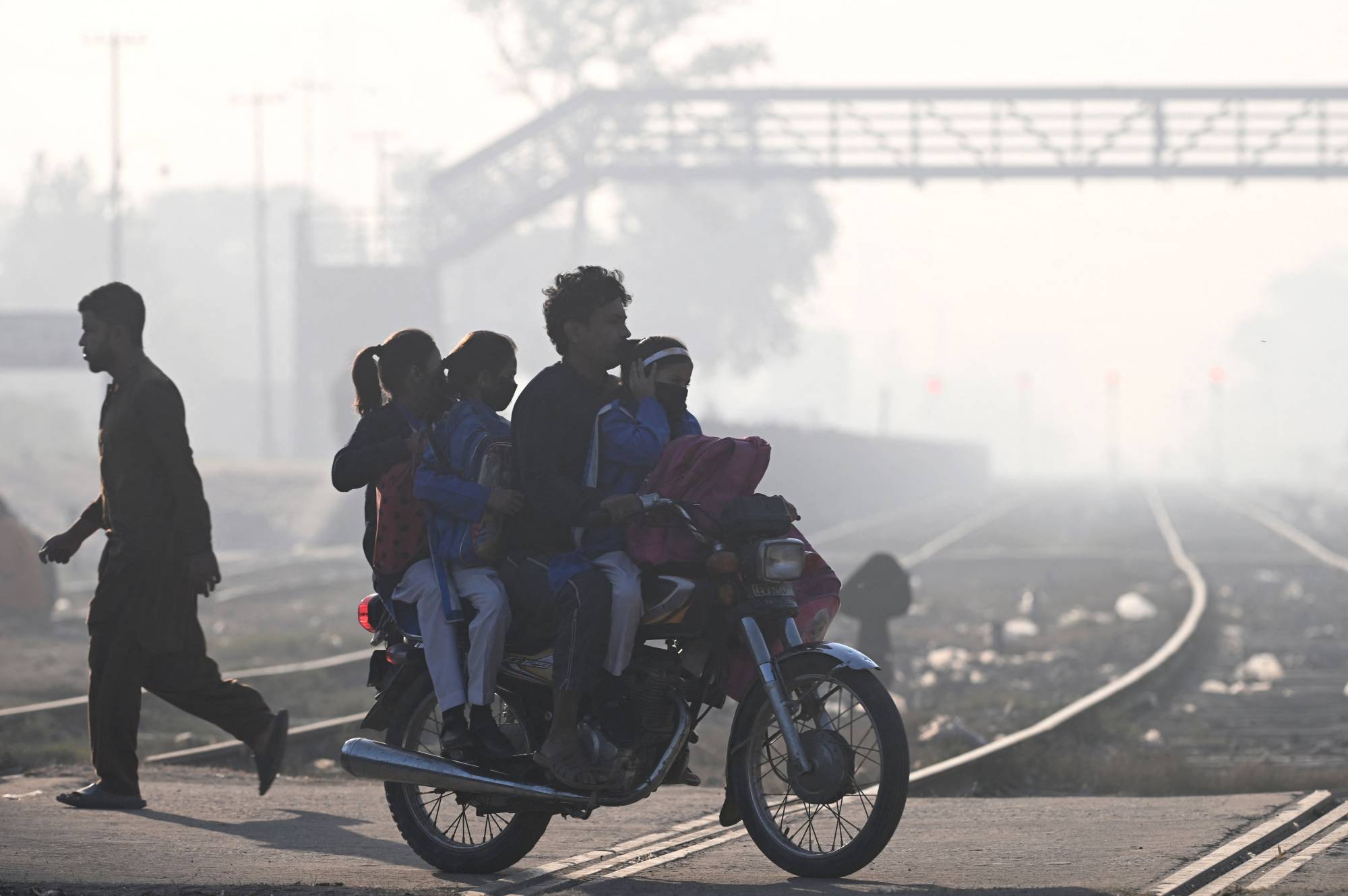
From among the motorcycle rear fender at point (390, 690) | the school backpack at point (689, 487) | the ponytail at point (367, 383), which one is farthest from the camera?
the ponytail at point (367, 383)

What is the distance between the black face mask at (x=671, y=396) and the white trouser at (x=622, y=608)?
52 centimetres

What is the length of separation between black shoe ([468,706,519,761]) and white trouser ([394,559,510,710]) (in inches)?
2.7

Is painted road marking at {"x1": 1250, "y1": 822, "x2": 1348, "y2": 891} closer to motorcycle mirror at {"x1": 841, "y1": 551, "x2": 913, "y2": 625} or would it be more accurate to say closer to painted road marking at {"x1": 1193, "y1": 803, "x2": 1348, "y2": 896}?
painted road marking at {"x1": 1193, "y1": 803, "x2": 1348, "y2": 896}

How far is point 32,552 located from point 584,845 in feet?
41.2

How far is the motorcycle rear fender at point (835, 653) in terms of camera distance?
5.81 m

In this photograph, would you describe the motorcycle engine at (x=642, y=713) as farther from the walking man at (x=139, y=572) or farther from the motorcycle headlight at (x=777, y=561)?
the walking man at (x=139, y=572)

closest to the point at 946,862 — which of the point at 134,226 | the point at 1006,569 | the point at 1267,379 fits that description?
the point at 1006,569

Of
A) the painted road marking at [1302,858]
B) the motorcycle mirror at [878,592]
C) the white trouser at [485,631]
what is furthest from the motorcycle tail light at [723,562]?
the motorcycle mirror at [878,592]

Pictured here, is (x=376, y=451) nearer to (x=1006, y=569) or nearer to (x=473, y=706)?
(x=473, y=706)

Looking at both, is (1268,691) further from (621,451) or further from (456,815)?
(621,451)

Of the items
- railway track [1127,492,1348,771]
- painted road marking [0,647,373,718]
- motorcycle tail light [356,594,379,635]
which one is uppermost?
→ motorcycle tail light [356,594,379,635]

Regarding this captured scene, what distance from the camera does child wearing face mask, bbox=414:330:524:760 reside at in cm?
619

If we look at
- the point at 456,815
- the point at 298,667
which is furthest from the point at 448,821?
the point at 298,667

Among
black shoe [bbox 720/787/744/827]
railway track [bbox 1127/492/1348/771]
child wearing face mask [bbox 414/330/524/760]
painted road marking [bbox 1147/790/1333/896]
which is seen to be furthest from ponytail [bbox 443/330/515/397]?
railway track [bbox 1127/492/1348/771]
